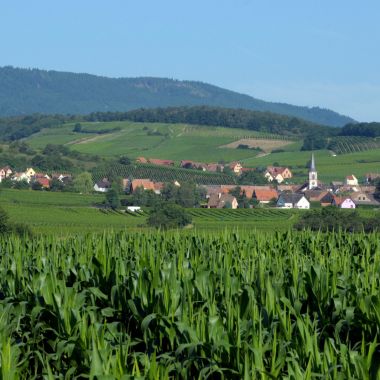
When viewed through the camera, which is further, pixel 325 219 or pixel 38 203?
pixel 38 203

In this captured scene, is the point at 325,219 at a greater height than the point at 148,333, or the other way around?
the point at 148,333

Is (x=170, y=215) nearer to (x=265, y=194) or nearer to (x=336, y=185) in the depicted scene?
(x=265, y=194)

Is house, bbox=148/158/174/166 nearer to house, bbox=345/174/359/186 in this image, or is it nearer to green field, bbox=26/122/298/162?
green field, bbox=26/122/298/162

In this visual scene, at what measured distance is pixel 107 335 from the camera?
7668 millimetres

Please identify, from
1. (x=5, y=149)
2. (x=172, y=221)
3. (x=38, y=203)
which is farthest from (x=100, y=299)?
(x=5, y=149)

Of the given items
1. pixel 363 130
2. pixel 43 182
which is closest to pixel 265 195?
pixel 43 182

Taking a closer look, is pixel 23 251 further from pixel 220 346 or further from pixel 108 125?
pixel 108 125

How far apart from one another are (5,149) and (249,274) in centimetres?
13536

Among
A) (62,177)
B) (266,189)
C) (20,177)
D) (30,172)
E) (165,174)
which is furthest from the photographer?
(165,174)

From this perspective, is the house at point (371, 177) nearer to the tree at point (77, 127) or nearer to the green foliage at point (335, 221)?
the green foliage at point (335, 221)

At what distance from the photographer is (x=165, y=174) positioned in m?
133

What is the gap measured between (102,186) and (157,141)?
2527 inches

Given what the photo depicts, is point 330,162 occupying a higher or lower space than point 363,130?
lower

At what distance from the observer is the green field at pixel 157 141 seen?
535 ft
